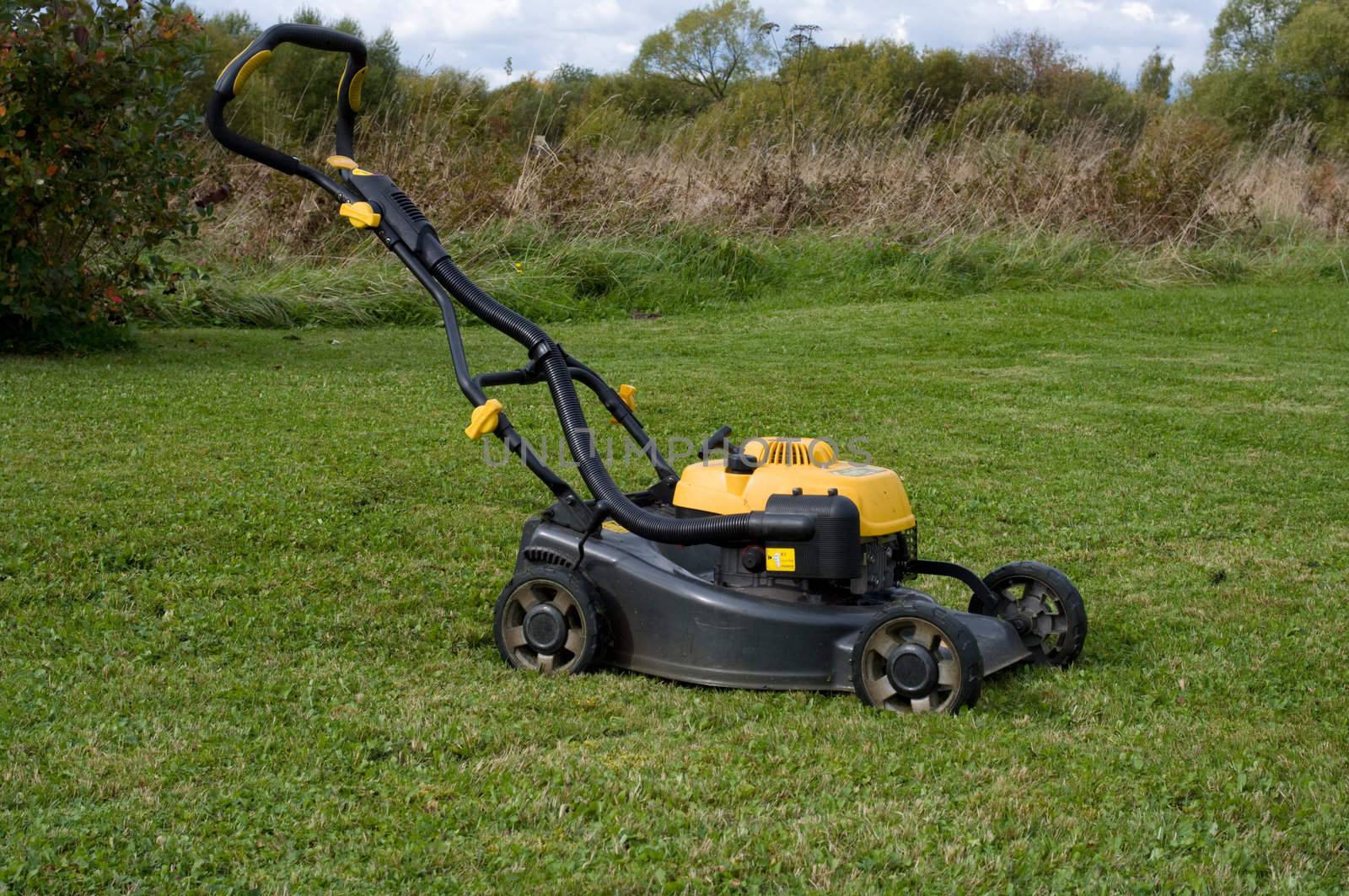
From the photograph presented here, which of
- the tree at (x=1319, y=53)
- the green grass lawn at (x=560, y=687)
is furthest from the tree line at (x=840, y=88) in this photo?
the green grass lawn at (x=560, y=687)

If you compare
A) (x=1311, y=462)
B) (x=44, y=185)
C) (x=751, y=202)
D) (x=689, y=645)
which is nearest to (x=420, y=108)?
(x=751, y=202)

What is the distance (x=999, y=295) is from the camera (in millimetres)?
12383

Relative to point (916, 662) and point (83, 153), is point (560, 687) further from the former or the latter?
point (83, 153)

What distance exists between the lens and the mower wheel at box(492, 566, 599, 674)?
143 inches

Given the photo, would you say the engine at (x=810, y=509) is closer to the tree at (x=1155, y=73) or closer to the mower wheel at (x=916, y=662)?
the mower wheel at (x=916, y=662)

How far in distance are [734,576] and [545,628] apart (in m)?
0.54

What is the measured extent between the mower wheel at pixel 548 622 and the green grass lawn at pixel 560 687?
0.27 feet

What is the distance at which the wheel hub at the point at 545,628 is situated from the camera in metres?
3.69

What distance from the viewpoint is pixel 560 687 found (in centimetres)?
357

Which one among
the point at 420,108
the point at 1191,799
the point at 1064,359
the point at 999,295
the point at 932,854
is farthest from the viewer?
the point at 420,108

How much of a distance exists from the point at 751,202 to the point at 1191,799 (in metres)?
11.6

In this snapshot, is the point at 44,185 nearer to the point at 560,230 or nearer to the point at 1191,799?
the point at 560,230

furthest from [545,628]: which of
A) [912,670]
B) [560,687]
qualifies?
[912,670]

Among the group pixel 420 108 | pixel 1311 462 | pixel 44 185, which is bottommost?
pixel 1311 462
